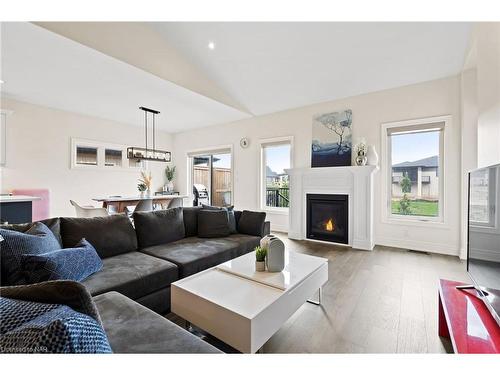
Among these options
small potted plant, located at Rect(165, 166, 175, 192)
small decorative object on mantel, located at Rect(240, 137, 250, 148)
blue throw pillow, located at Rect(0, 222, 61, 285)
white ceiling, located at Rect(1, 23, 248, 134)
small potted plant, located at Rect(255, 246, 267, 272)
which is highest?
white ceiling, located at Rect(1, 23, 248, 134)

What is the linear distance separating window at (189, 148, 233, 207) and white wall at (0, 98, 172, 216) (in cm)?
175

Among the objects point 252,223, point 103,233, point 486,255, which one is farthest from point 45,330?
point 252,223

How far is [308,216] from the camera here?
4.55 m

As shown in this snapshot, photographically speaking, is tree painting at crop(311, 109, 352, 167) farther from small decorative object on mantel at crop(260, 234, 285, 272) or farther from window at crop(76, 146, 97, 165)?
window at crop(76, 146, 97, 165)

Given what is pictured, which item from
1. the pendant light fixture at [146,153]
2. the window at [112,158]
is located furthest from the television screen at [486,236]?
the window at [112,158]

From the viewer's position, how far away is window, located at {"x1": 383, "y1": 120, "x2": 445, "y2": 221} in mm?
3732

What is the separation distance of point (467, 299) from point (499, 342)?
1.50ft

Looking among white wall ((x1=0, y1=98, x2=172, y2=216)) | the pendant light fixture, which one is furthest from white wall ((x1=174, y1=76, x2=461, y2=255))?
white wall ((x1=0, y1=98, x2=172, y2=216))

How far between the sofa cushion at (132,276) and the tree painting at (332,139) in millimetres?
3424

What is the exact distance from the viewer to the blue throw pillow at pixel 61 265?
146cm

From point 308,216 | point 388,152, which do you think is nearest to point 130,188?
point 308,216

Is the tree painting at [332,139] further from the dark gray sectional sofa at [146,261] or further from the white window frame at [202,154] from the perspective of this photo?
the white window frame at [202,154]

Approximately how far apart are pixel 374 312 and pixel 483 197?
3.90ft
